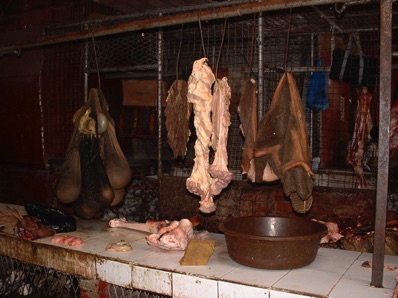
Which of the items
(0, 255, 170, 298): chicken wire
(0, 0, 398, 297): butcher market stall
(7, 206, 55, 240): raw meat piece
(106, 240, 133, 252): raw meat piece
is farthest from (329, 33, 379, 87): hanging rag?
(0, 255, 170, 298): chicken wire

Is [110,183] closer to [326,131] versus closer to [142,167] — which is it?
[142,167]

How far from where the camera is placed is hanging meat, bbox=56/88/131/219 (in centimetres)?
506

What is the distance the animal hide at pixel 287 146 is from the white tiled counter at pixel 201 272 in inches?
25.5

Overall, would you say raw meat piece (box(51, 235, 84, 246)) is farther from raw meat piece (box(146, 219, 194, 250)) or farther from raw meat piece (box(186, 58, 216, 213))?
raw meat piece (box(186, 58, 216, 213))

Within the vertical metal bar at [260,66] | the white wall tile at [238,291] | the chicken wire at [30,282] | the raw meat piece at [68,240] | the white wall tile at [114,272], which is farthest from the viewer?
the chicken wire at [30,282]

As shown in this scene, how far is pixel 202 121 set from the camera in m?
4.14

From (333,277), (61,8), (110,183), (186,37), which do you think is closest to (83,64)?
(61,8)

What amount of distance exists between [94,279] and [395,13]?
Result: 5292mm

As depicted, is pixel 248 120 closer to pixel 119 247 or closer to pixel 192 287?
pixel 192 287

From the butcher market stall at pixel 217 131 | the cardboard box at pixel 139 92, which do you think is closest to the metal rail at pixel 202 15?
the butcher market stall at pixel 217 131

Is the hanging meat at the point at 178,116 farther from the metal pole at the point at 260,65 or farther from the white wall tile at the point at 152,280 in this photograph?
the white wall tile at the point at 152,280

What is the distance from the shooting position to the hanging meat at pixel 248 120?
403 cm

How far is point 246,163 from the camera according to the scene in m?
4.05

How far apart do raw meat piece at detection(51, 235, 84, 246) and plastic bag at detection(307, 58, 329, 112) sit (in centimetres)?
449
